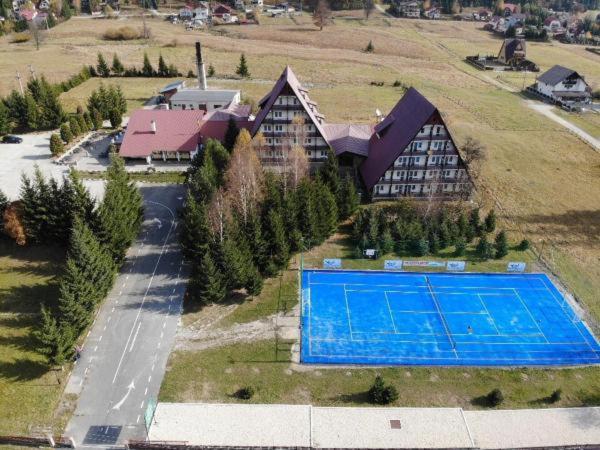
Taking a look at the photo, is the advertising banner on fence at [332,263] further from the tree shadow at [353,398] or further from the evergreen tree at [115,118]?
the evergreen tree at [115,118]

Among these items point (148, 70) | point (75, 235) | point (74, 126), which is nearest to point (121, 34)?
point (148, 70)

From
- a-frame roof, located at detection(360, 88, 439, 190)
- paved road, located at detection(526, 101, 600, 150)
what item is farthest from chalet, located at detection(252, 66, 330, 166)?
paved road, located at detection(526, 101, 600, 150)

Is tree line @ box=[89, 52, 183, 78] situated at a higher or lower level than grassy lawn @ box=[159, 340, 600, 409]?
higher

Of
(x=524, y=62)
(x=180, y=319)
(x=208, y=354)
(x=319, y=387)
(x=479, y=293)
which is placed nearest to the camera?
(x=319, y=387)

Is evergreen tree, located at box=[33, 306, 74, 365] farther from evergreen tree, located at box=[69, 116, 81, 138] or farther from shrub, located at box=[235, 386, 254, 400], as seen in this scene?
evergreen tree, located at box=[69, 116, 81, 138]

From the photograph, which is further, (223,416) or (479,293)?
(479,293)

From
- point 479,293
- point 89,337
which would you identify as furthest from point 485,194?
point 89,337

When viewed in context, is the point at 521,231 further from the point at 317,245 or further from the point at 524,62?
the point at 524,62

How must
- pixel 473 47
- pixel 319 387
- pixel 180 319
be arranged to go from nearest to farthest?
1. pixel 319 387
2. pixel 180 319
3. pixel 473 47
